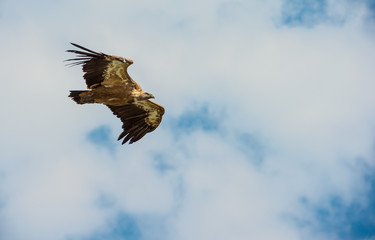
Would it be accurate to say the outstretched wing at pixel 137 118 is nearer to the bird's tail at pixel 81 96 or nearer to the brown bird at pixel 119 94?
the brown bird at pixel 119 94

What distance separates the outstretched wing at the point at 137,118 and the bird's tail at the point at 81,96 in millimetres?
2051

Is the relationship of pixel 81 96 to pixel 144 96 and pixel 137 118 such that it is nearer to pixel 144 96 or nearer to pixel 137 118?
pixel 144 96

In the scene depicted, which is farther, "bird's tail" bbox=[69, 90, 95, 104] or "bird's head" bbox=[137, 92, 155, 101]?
"bird's head" bbox=[137, 92, 155, 101]

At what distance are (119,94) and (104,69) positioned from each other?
4.29 feet

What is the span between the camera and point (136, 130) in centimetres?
2603

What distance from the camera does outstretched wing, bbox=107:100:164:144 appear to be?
25.9m

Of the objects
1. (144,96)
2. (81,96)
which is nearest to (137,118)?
(144,96)

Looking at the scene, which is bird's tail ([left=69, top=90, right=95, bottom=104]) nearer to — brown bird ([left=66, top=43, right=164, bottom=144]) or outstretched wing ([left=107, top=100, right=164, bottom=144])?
brown bird ([left=66, top=43, right=164, bottom=144])

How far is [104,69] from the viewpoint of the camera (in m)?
23.7

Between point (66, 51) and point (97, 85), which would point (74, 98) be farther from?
point (66, 51)

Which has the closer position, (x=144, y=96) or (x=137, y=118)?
(x=144, y=96)

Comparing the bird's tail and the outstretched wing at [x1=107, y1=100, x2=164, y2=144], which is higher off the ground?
the outstretched wing at [x1=107, y1=100, x2=164, y2=144]

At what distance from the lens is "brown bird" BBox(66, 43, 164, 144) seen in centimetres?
2331

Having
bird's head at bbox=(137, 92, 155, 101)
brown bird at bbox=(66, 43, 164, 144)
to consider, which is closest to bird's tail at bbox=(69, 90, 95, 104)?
brown bird at bbox=(66, 43, 164, 144)
